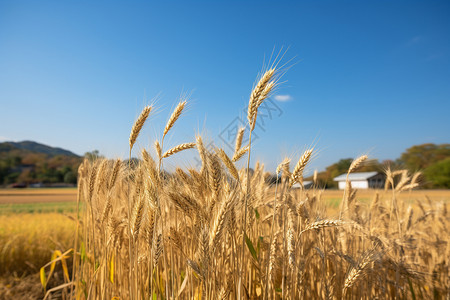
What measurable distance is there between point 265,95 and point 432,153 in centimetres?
8168

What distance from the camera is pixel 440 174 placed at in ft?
166

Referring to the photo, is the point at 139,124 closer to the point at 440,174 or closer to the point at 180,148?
the point at 180,148

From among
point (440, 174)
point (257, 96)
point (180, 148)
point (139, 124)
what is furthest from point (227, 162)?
point (440, 174)

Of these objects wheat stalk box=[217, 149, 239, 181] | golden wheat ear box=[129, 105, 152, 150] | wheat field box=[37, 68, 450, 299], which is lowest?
wheat field box=[37, 68, 450, 299]

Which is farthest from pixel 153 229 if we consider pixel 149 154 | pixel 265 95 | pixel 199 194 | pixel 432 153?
pixel 432 153

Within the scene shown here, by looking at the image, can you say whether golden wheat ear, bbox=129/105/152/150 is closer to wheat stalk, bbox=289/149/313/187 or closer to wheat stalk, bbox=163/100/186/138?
wheat stalk, bbox=163/100/186/138

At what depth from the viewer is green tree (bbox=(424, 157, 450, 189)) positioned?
1863 inches

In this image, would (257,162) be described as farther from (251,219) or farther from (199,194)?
(199,194)

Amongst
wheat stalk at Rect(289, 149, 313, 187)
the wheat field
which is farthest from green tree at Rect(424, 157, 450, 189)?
wheat stalk at Rect(289, 149, 313, 187)

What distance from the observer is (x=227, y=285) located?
1.50 meters

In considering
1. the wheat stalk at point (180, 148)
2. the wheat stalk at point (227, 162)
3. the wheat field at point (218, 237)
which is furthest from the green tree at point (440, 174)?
the wheat stalk at point (227, 162)

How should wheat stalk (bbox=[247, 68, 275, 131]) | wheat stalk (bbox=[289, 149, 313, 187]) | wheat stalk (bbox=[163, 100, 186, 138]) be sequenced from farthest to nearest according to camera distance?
1. wheat stalk (bbox=[163, 100, 186, 138])
2. wheat stalk (bbox=[289, 149, 313, 187])
3. wheat stalk (bbox=[247, 68, 275, 131])

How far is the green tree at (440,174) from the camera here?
155 ft

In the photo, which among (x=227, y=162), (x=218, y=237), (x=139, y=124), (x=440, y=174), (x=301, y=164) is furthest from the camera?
(x=440, y=174)
